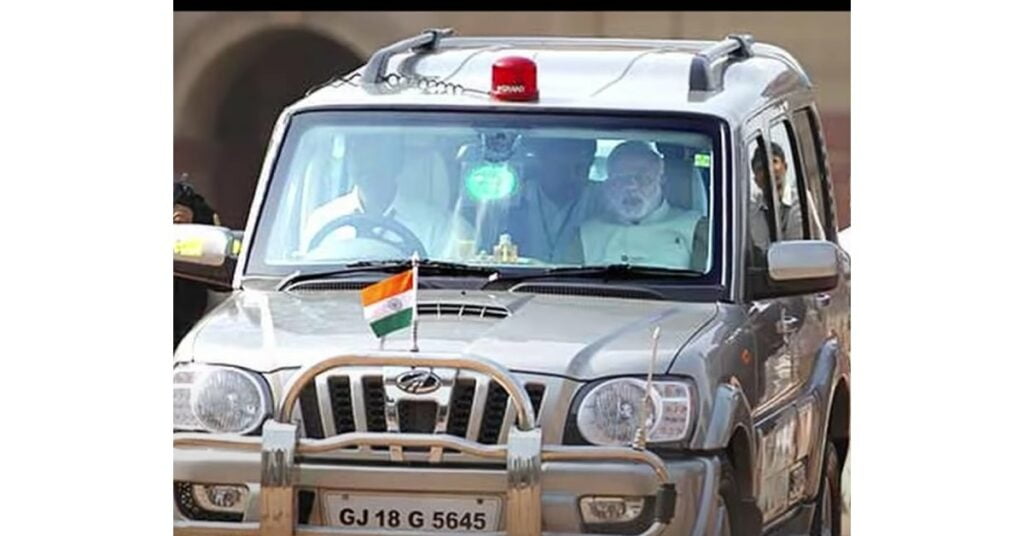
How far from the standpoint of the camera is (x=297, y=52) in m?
8.98

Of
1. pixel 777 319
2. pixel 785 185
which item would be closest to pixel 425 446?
pixel 777 319

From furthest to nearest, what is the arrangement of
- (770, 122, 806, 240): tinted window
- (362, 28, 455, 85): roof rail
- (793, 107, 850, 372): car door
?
(793, 107, 850, 372): car door
(770, 122, 806, 240): tinted window
(362, 28, 455, 85): roof rail

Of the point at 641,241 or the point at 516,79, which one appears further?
the point at 516,79

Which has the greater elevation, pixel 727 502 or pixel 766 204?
pixel 766 204

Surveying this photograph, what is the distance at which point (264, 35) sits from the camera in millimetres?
8852

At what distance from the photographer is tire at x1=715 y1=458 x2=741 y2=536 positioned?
26.5 ft

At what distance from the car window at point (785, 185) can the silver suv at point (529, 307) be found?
14 millimetres

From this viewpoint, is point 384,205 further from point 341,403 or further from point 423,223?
point 341,403

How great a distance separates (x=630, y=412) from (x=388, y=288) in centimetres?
61

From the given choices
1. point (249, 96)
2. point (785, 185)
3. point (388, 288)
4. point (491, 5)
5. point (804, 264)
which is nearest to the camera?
point (388, 288)

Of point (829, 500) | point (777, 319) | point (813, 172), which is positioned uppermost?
point (813, 172)

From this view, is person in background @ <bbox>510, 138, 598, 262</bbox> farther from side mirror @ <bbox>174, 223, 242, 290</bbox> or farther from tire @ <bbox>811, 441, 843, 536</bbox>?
tire @ <bbox>811, 441, 843, 536</bbox>

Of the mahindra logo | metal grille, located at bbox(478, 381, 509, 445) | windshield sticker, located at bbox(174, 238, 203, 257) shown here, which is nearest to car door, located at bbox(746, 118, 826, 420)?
metal grille, located at bbox(478, 381, 509, 445)
